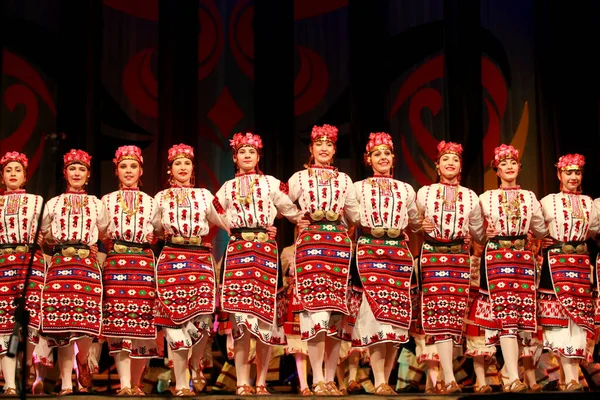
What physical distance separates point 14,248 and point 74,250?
453 millimetres

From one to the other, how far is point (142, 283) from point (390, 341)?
1.62m

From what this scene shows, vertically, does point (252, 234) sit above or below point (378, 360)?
above

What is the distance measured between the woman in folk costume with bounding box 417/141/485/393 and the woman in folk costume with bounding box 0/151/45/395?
253 centimetres

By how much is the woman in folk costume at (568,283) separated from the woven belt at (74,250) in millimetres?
3014

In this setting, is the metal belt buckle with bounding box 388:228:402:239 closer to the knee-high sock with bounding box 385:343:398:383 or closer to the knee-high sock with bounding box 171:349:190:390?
the knee-high sock with bounding box 385:343:398:383

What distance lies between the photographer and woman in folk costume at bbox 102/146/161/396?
22.9ft

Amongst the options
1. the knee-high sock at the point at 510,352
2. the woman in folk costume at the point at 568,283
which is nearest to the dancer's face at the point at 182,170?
the knee-high sock at the point at 510,352

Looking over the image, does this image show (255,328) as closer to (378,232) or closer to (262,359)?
(262,359)

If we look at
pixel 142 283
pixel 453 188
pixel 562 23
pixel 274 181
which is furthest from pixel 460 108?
pixel 142 283

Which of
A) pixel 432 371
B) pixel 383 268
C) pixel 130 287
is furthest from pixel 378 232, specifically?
pixel 130 287

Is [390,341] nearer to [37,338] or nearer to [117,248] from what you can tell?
[117,248]

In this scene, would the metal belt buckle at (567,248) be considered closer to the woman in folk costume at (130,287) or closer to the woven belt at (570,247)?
the woven belt at (570,247)

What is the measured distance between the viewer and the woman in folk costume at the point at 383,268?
22.6 feet

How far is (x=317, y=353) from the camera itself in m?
6.85
